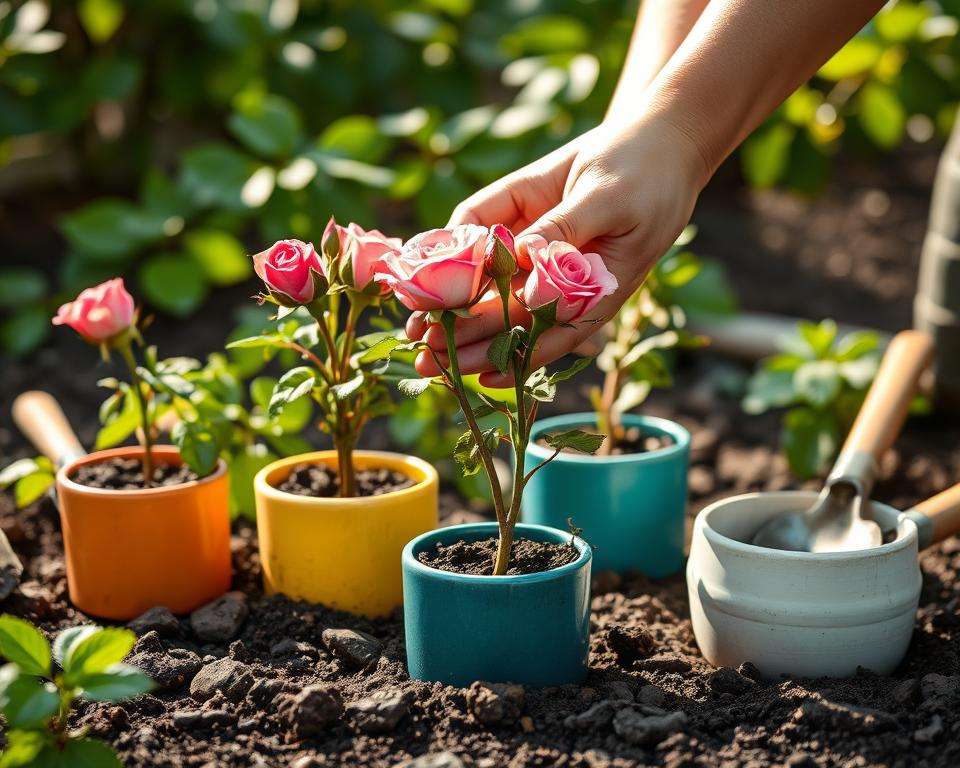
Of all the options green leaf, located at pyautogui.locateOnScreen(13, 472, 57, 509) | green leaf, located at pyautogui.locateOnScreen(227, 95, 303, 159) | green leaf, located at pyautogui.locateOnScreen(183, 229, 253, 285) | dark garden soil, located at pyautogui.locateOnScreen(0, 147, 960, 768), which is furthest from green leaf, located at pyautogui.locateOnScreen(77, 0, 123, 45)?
green leaf, located at pyautogui.locateOnScreen(13, 472, 57, 509)

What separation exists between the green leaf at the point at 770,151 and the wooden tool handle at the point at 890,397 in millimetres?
1326

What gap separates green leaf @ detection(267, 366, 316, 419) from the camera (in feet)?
4.91

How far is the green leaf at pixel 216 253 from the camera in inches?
117

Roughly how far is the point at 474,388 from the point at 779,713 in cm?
64

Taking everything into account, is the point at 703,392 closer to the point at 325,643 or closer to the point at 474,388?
the point at 474,388

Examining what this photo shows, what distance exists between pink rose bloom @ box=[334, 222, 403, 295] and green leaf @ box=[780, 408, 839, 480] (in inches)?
43.6

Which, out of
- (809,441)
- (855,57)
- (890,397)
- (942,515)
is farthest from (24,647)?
(855,57)

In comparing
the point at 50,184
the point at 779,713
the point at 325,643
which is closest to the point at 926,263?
the point at 779,713

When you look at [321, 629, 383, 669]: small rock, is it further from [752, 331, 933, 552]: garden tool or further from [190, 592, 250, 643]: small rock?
[752, 331, 933, 552]: garden tool

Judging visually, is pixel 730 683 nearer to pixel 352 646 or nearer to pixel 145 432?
pixel 352 646

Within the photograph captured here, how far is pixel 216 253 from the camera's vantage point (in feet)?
9.73

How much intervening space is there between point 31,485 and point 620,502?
93cm

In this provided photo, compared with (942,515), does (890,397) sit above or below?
above

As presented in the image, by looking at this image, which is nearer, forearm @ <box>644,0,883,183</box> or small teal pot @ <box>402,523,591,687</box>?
small teal pot @ <box>402,523,591,687</box>
